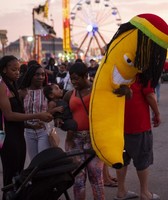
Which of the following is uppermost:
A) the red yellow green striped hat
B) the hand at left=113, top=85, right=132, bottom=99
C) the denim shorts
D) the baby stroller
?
the red yellow green striped hat

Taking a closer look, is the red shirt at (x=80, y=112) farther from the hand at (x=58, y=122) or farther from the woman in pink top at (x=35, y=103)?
the woman in pink top at (x=35, y=103)

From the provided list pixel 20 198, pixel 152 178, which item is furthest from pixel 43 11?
pixel 20 198

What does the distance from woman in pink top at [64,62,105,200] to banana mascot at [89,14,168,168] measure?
1.03ft

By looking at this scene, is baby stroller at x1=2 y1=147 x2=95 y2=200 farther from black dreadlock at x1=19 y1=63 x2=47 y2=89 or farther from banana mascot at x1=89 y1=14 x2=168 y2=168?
black dreadlock at x1=19 y1=63 x2=47 y2=89

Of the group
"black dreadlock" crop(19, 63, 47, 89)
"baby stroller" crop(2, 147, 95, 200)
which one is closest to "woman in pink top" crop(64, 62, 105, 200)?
"black dreadlock" crop(19, 63, 47, 89)

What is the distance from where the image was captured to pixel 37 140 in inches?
147

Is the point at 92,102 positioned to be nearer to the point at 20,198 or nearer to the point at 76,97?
the point at 76,97

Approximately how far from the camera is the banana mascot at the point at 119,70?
2.76 metres

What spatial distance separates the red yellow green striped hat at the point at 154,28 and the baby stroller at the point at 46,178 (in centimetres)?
91

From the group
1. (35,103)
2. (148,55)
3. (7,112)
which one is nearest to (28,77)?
(35,103)

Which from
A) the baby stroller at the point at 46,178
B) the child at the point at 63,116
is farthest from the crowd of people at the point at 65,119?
the baby stroller at the point at 46,178

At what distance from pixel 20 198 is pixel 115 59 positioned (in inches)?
46.8

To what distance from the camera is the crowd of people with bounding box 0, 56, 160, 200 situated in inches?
125

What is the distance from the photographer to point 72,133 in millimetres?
3365
